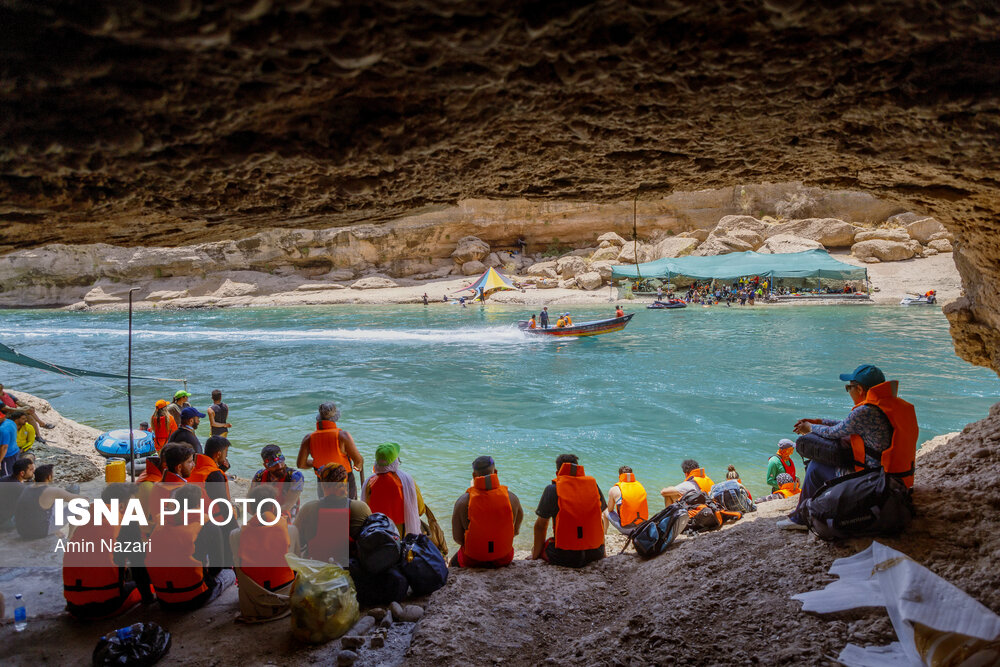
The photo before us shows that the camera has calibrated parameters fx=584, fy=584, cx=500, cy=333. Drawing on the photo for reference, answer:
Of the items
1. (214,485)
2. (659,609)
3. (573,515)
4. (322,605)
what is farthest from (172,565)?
(659,609)

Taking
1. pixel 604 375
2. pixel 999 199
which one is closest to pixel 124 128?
pixel 999 199

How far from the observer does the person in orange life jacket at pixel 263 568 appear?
3.56 m

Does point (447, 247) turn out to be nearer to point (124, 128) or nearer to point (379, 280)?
point (379, 280)

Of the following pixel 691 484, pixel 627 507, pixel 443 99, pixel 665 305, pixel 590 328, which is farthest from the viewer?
pixel 665 305

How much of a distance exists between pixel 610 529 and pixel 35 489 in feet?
17.8

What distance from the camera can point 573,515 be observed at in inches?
168

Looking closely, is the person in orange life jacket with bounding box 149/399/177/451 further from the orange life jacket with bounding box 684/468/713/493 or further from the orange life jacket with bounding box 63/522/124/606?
the orange life jacket with bounding box 684/468/713/493

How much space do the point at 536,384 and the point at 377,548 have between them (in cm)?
1312

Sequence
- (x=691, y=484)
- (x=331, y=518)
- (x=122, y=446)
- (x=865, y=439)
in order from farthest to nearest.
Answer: (x=122, y=446) → (x=691, y=484) → (x=331, y=518) → (x=865, y=439)

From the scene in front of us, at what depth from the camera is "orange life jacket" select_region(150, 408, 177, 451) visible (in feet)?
24.2

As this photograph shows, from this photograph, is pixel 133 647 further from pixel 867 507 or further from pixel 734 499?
pixel 734 499

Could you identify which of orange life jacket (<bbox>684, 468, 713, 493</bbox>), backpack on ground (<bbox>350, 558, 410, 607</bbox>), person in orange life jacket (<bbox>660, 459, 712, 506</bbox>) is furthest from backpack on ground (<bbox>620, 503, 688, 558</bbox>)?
backpack on ground (<bbox>350, 558, 410, 607</bbox>)

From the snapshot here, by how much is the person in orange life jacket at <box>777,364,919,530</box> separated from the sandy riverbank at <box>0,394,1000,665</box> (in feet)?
0.93

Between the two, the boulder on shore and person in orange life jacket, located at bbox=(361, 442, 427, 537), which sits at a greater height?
the boulder on shore
